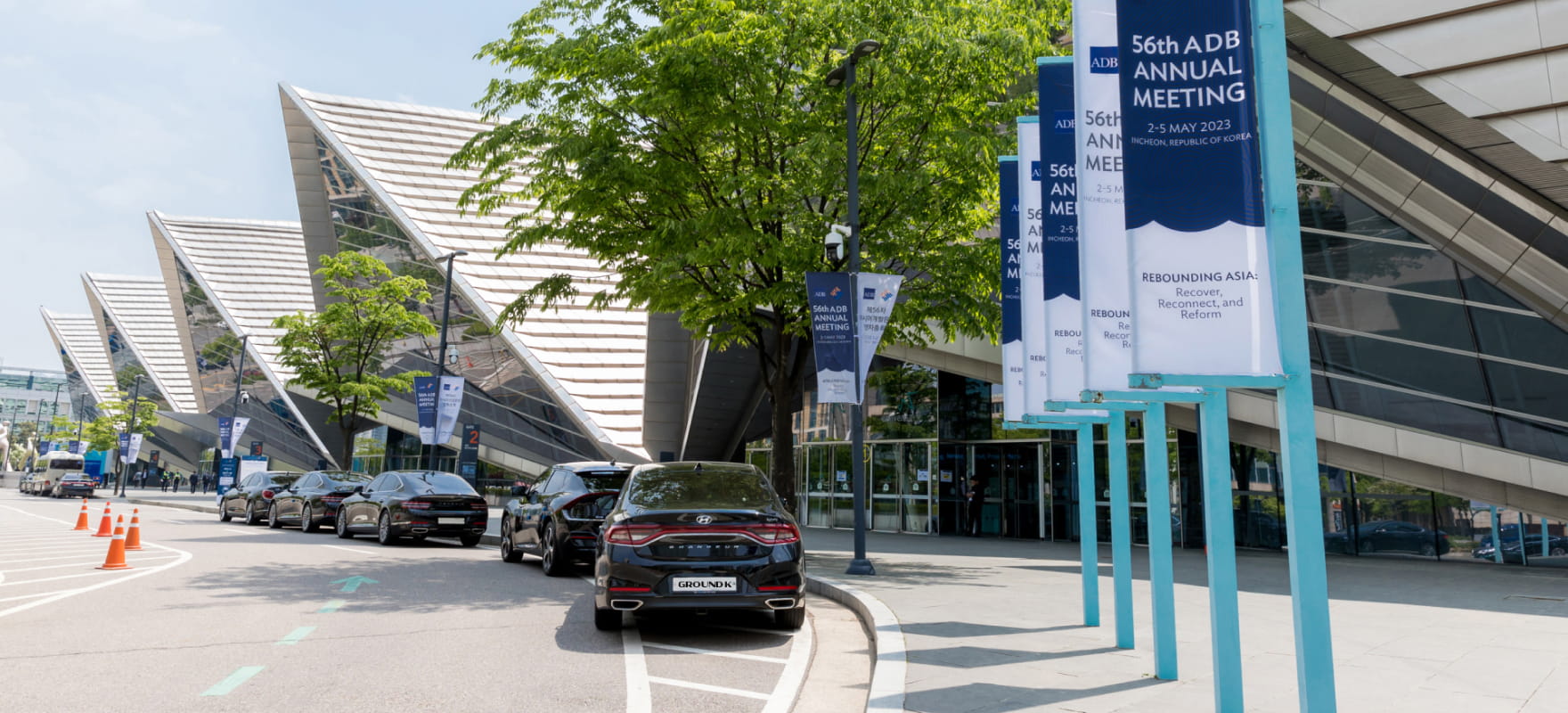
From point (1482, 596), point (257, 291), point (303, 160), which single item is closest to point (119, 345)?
point (257, 291)

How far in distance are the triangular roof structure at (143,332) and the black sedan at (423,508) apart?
74.2 m

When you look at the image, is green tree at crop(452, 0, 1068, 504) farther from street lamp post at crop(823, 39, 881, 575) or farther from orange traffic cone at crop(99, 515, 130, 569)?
orange traffic cone at crop(99, 515, 130, 569)

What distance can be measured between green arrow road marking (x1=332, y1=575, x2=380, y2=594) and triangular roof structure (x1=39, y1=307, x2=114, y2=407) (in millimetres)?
116509

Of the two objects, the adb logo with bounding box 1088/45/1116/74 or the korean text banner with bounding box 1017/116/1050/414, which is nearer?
the adb logo with bounding box 1088/45/1116/74

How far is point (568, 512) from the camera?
45.0 feet

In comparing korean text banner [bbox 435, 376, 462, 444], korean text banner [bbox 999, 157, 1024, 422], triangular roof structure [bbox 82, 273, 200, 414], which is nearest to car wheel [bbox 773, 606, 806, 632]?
korean text banner [bbox 999, 157, 1024, 422]

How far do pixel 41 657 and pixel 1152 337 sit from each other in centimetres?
808

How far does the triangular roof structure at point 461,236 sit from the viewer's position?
132ft

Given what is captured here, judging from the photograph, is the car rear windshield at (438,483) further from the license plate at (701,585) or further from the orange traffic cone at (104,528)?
the license plate at (701,585)

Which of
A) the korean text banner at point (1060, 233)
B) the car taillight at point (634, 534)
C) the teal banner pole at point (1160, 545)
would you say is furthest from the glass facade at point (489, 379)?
the teal banner pole at point (1160, 545)

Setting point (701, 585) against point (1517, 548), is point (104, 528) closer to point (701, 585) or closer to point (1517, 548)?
point (701, 585)

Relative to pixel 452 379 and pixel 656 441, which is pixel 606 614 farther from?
pixel 656 441

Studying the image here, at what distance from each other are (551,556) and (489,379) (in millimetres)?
30258

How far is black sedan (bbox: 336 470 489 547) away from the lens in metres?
19.0
